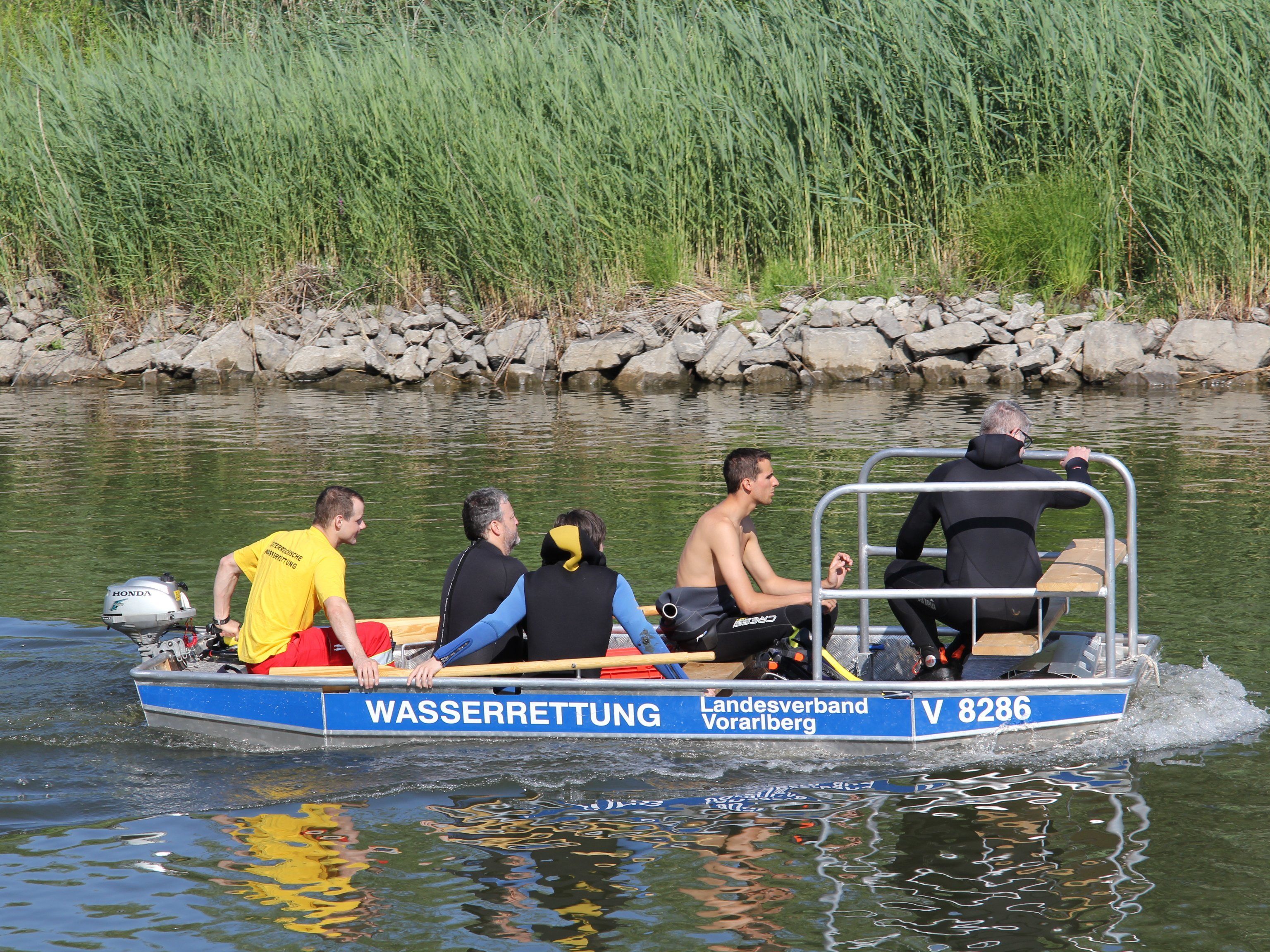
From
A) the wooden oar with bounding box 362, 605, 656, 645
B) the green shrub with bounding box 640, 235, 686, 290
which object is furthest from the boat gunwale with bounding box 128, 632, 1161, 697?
the green shrub with bounding box 640, 235, 686, 290

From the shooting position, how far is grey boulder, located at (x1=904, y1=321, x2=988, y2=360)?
2039 cm

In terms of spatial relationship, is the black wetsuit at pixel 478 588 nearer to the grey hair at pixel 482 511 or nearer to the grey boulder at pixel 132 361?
the grey hair at pixel 482 511

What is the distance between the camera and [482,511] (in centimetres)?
783

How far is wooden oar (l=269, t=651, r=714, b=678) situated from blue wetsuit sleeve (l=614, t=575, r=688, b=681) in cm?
9

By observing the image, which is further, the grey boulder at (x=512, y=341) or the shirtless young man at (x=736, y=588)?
the grey boulder at (x=512, y=341)

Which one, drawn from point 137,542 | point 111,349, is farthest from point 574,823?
point 111,349

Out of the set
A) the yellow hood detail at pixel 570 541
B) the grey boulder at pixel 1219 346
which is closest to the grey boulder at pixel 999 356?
the grey boulder at pixel 1219 346

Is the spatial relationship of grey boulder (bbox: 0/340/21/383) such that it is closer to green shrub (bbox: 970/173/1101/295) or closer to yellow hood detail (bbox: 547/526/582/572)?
green shrub (bbox: 970/173/1101/295)

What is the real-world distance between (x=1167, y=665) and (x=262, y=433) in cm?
1235

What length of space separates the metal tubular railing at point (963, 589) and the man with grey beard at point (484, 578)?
1564mm

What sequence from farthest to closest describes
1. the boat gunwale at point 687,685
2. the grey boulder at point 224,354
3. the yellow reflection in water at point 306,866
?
the grey boulder at point 224,354, the boat gunwale at point 687,685, the yellow reflection in water at point 306,866

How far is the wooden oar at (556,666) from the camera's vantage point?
7.20m

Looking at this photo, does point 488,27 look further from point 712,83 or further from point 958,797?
point 958,797

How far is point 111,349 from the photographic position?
77.2 feet
